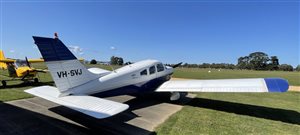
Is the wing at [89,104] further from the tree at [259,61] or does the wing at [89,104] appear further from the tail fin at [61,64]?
the tree at [259,61]

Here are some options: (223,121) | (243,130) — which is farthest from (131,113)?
(243,130)

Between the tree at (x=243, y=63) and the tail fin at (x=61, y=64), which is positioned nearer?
the tail fin at (x=61, y=64)

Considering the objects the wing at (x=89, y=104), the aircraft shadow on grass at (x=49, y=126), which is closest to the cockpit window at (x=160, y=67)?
the aircraft shadow on grass at (x=49, y=126)

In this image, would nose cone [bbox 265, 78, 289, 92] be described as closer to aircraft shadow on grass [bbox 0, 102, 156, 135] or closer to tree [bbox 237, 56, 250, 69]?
aircraft shadow on grass [bbox 0, 102, 156, 135]

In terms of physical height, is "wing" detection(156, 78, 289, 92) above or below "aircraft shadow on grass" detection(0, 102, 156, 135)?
above

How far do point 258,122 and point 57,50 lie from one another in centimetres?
711

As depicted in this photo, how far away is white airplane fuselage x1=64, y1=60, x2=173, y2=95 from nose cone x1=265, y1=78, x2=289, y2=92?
16.3 feet

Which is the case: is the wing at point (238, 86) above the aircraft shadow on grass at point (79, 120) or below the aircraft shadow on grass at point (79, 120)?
above

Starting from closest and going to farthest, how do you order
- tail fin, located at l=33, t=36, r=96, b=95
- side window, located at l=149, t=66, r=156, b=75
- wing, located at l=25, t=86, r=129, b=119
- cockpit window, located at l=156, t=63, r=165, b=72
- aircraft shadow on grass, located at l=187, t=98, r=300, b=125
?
1. wing, located at l=25, t=86, r=129, b=119
2. tail fin, located at l=33, t=36, r=96, b=95
3. aircraft shadow on grass, located at l=187, t=98, r=300, b=125
4. side window, located at l=149, t=66, r=156, b=75
5. cockpit window, located at l=156, t=63, r=165, b=72

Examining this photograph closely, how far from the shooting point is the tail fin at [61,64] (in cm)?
491

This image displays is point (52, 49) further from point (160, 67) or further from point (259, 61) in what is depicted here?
point (259, 61)

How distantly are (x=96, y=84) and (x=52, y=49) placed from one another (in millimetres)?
1885

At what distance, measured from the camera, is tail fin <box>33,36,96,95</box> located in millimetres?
4906

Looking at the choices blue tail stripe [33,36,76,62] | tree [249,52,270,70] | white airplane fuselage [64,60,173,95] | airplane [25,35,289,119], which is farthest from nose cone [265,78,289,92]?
tree [249,52,270,70]
